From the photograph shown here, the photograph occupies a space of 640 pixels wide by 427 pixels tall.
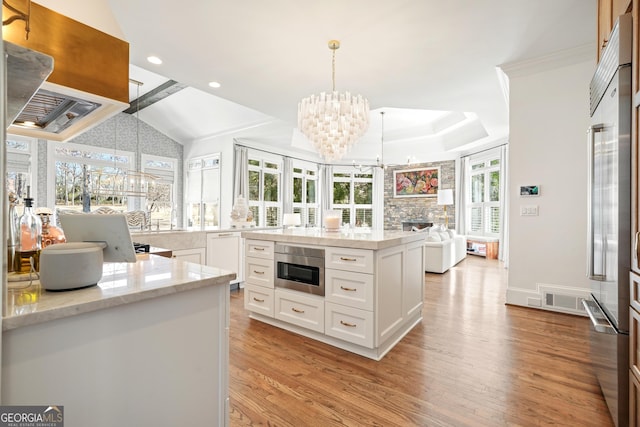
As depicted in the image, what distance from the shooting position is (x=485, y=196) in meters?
7.72

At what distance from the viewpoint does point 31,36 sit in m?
0.99

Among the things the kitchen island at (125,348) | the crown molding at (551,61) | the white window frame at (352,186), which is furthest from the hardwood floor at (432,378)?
the white window frame at (352,186)

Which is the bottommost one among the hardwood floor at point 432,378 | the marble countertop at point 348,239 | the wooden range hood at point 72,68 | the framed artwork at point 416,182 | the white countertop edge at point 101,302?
the hardwood floor at point 432,378

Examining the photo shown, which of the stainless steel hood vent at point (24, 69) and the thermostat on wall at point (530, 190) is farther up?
the stainless steel hood vent at point (24, 69)

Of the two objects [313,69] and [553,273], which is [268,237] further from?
[553,273]

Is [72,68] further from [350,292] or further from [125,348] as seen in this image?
[350,292]

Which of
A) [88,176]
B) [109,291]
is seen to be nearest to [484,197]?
[109,291]

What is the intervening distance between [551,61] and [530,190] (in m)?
1.46

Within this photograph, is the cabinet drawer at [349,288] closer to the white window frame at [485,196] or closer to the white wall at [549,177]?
the white wall at [549,177]

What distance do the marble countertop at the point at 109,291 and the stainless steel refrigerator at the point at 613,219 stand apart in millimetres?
1859

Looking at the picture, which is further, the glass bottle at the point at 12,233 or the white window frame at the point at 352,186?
the white window frame at the point at 352,186

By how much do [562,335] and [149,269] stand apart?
339 centimetres

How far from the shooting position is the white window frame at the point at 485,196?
7367 millimetres

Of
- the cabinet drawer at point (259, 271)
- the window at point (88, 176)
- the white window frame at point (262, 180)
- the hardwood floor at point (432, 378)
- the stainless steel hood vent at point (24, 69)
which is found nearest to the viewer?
the stainless steel hood vent at point (24, 69)
